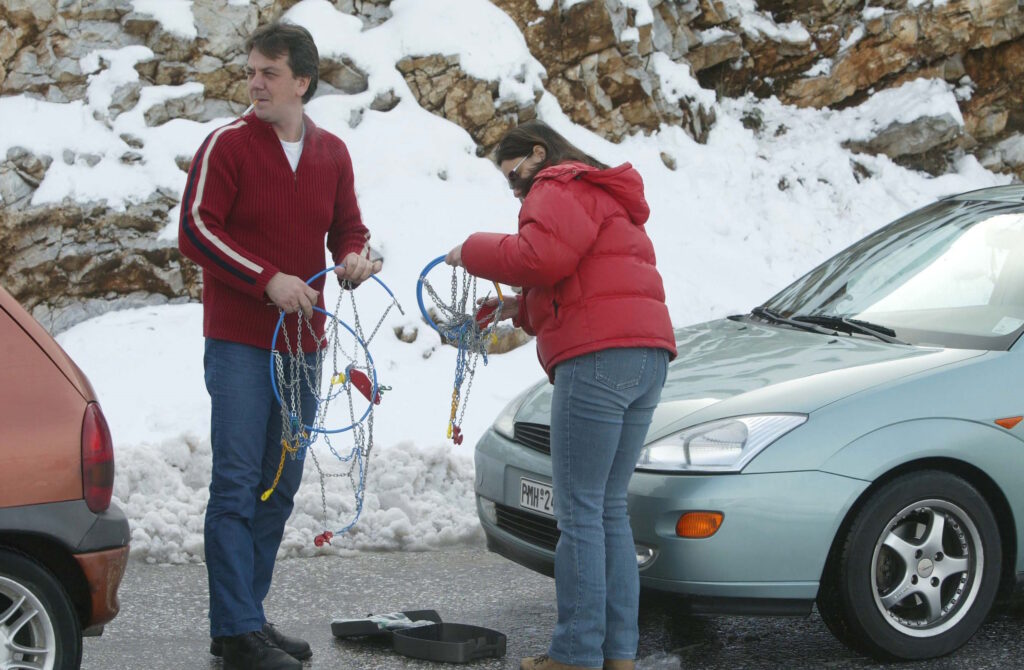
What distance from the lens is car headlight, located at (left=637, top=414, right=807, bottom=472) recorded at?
3842mm

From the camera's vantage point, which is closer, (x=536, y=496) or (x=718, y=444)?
(x=718, y=444)

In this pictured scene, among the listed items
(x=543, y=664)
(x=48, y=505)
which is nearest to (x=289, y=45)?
(x=48, y=505)

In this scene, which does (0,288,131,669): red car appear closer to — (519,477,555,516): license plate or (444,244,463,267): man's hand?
(444,244,463,267): man's hand

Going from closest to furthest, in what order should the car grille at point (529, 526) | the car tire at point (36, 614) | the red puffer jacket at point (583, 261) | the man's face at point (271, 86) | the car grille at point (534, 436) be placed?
the car tire at point (36, 614) < the red puffer jacket at point (583, 261) < the man's face at point (271, 86) < the car grille at point (529, 526) < the car grille at point (534, 436)

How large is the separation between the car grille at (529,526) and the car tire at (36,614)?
1.60m

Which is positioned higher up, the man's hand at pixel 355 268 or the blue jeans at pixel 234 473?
the man's hand at pixel 355 268

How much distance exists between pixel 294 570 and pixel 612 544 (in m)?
2.05

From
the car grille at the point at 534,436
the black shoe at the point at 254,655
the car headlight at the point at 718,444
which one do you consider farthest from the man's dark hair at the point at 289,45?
the black shoe at the point at 254,655

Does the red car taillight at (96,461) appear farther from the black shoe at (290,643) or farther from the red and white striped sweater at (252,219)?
the black shoe at (290,643)

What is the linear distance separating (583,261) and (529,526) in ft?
3.70

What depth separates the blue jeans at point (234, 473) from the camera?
154 inches

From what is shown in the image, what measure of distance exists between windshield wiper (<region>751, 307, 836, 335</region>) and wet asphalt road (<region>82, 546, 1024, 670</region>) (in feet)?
3.65

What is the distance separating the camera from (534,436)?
14.5 ft

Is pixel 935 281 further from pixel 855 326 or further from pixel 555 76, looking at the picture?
pixel 555 76
